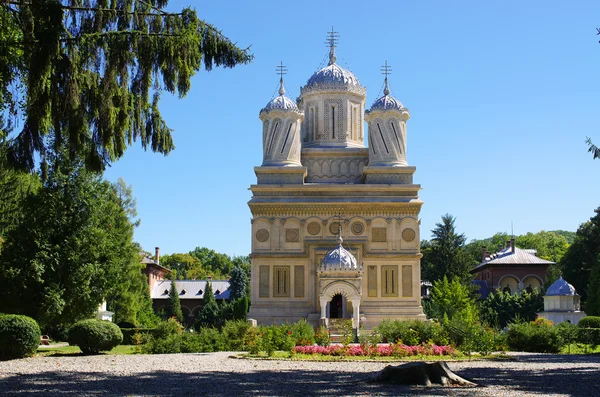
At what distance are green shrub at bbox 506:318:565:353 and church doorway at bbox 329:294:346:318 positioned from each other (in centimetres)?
1540

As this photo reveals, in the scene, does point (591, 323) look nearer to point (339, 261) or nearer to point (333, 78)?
point (339, 261)

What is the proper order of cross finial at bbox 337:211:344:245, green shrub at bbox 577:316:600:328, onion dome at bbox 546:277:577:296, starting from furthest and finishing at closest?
onion dome at bbox 546:277:577:296, cross finial at bbox 337:211:344:245, green shrub at bbox 577:316:600:328

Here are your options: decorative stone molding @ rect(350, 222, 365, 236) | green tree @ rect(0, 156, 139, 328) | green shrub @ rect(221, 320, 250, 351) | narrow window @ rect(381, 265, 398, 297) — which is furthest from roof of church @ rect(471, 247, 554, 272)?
green tree @ rect(0, 156, 139, 328)

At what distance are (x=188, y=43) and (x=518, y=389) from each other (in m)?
8.44

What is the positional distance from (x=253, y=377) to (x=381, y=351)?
24.3 feet

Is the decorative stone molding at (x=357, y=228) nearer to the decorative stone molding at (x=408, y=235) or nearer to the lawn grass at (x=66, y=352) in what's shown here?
the decorative stone molding at (x=408, y=235)

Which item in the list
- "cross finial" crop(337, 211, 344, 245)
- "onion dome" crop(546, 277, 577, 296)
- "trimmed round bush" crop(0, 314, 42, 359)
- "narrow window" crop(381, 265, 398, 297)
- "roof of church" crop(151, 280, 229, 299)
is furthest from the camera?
"roof of church" crop(151, 280, 229, 299)

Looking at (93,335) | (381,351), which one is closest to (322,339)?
(381,351)

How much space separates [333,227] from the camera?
136 feet

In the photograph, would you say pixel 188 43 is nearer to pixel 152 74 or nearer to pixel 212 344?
pixel 152 74

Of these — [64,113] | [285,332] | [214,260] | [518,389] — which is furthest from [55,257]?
[214,260]

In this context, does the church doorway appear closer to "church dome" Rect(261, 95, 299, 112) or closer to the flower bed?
"church dome" Rect(261, 95, 299, 112)

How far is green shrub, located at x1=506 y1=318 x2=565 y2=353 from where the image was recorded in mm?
25062

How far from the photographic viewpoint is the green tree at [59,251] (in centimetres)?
2367
